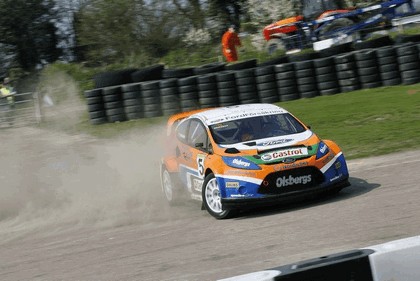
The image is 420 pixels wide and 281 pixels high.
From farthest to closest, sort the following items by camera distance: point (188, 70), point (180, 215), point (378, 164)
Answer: point (188, 70) < point (378, 164) < point (180, 215)

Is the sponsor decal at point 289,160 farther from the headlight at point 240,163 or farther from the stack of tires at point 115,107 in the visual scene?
the stack of tires at point 115,107

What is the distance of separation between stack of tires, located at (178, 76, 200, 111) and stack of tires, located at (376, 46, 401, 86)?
4544 millimetres

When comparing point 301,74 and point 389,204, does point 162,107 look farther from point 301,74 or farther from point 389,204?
point 389,204

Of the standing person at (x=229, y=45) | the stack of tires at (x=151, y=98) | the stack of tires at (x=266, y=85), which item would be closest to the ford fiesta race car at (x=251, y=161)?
the stack of tires at (x=266, y=85)

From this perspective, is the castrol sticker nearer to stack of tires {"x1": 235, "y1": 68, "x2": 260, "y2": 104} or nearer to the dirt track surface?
the dirt track surface

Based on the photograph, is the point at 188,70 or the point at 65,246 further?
the point at 188,70

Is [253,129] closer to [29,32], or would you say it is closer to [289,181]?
[289,181]

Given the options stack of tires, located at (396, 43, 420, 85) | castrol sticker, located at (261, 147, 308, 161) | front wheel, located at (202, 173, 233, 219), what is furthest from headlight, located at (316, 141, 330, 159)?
stack of tires, located at (396, 43, 420, 85)

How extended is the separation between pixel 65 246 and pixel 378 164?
5235mm

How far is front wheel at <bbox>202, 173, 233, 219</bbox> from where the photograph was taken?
1030cm

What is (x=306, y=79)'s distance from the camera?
20781mm

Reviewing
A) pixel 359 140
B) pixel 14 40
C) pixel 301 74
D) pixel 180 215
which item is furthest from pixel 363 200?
pixel 14 40

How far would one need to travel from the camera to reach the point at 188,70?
2270 centimetres

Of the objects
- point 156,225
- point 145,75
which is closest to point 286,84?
point 145,75
